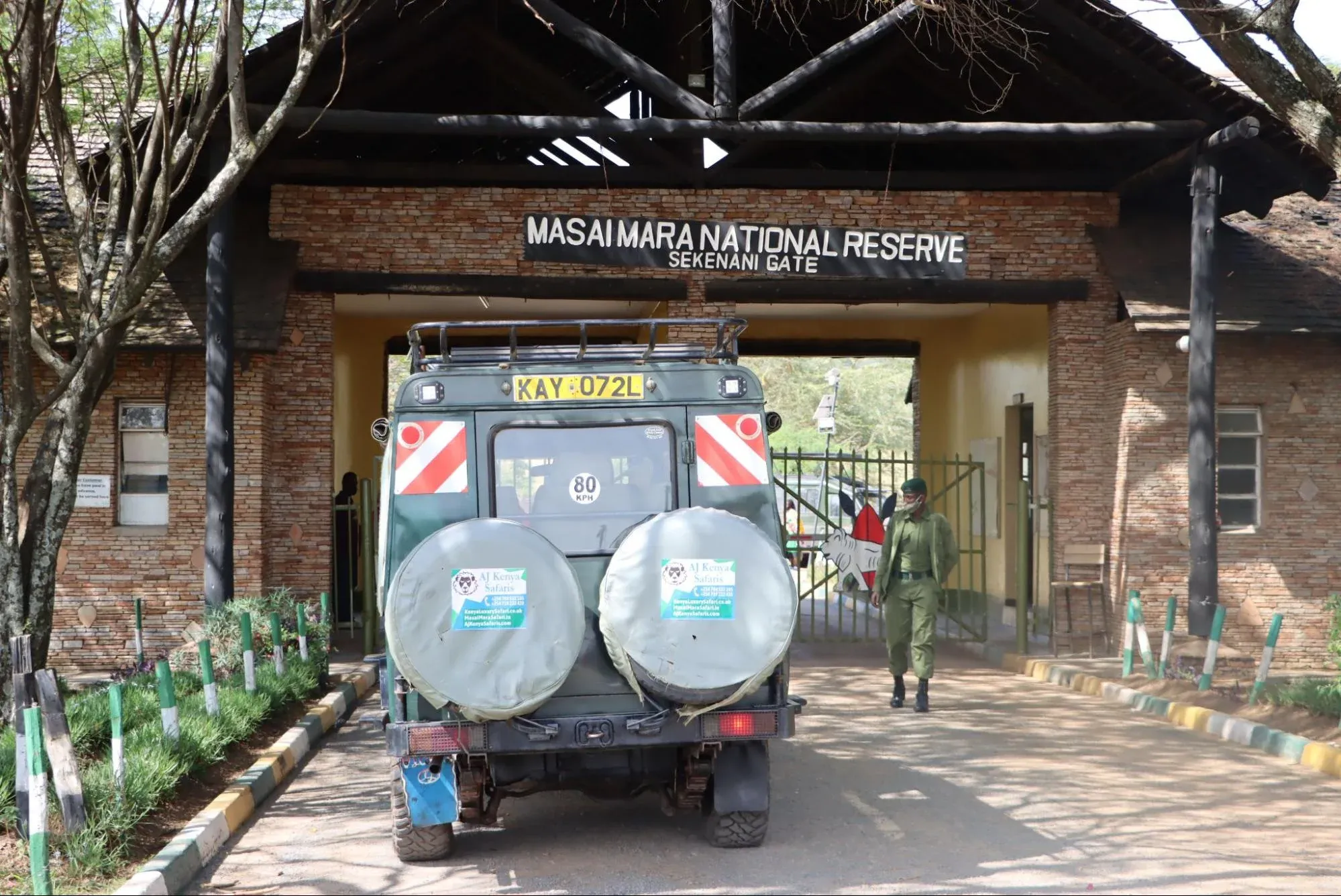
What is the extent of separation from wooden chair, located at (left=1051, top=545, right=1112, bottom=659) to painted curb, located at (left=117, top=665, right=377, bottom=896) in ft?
26.7

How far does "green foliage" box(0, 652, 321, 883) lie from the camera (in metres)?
6.12

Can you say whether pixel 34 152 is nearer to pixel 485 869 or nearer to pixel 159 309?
pixel 159 309

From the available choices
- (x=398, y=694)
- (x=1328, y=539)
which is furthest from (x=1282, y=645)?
(x=398, y=694)

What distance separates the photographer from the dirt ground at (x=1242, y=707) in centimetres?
959

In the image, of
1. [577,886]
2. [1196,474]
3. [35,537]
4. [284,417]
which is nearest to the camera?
[577,886]

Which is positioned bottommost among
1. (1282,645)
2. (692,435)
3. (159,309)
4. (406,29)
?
(1282,645)

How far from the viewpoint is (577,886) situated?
605 cm

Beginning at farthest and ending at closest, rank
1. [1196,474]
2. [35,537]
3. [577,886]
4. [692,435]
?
[1196,474]
[35,537]
[692,435]
[577,886]

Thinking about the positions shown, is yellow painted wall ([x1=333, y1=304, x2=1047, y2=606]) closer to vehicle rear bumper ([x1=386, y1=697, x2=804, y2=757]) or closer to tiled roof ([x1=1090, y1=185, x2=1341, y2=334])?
tiled roof ([x1=1090, y1=185, x2=1341, y2=334])

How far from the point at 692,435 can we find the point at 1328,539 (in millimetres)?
11216

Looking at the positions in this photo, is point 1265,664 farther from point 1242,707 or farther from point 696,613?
point 696,613

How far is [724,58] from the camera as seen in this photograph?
500 inches

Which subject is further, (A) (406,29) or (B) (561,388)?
(A) (406,29)

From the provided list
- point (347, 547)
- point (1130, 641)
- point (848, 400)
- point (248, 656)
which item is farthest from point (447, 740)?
point (848, 400)
